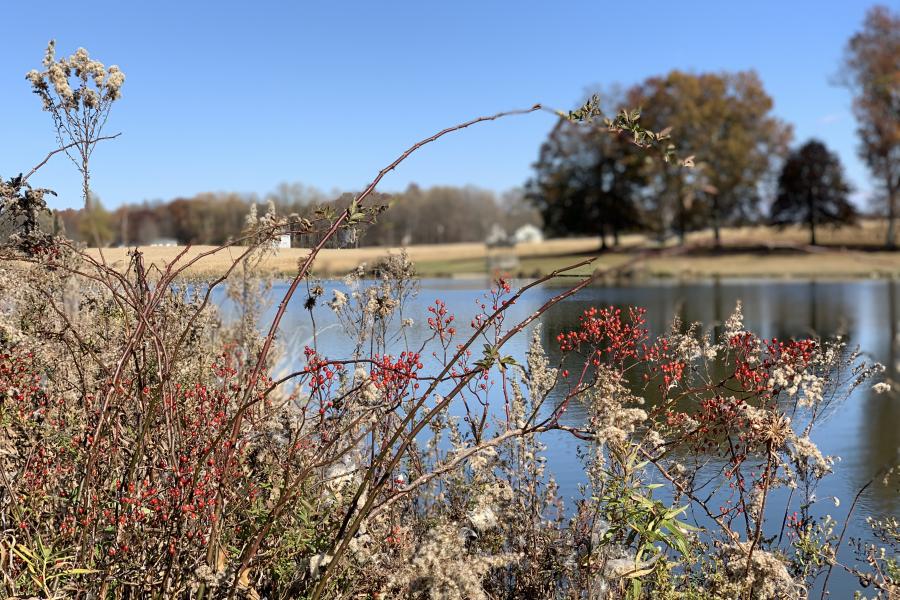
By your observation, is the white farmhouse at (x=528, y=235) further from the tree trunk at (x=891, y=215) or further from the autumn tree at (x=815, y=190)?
the tree trunk at (x=891, y=215)

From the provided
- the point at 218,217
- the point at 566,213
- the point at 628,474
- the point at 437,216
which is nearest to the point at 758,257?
the point at 566,213

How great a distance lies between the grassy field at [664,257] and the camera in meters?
1.43

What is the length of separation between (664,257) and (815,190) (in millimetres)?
48676

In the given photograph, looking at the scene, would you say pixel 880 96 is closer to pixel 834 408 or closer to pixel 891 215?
pixel 891 215

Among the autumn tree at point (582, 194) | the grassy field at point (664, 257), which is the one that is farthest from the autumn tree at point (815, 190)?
the autumn tree at point (582, 194)

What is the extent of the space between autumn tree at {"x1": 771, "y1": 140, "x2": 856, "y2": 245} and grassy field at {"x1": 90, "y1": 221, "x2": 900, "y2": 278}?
1301mm

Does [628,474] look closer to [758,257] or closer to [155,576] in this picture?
[155,576]

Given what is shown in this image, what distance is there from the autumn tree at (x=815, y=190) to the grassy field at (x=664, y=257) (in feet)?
4.27

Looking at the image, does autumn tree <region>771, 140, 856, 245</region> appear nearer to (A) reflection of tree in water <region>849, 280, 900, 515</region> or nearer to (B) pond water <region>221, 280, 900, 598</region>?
(B) pond water <region>221, 280, 900, 598</region>

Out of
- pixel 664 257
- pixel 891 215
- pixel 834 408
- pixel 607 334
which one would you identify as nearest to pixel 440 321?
pixel 607 334

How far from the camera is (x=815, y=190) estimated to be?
4488 centimetres

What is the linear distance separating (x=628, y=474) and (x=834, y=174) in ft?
159

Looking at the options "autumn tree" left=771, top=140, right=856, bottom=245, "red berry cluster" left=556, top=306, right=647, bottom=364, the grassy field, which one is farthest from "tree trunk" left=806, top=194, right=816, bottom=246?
"red berry cluster" left=556, top=306, right=647, bottom=364

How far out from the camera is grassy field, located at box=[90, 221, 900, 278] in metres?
1.43
